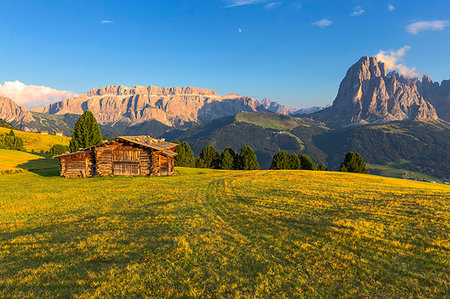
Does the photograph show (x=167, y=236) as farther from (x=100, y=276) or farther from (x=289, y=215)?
(x=289, y=215)

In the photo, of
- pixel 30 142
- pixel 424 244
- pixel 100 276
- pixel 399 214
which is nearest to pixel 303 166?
pixel 399 214

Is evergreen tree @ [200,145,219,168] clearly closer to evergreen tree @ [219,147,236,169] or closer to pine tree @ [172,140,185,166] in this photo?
evergreen tree @ [219,147,236,169]

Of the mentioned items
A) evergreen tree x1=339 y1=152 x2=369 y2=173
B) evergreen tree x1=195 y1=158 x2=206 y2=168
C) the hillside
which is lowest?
evergreen tree x1=195 y1=158 x2=206 y2=168

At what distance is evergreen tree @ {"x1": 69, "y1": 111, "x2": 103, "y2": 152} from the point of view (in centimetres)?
6906

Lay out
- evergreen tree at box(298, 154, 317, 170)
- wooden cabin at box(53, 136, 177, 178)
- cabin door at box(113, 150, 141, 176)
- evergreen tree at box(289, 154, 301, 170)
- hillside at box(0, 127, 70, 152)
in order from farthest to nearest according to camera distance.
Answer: hillside at box(0, 127, 70, 152) < evergreen tree at box(298, 154, 317, 170) < evergreen tree at box(289, 154, 301, 170) < cabin door at box(113, 150, 141, 176) < wooden cabin at box(53, 136, 177, 178)

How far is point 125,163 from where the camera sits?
43062 mm

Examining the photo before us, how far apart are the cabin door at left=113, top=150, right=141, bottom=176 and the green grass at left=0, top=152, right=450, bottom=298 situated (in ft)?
77.2

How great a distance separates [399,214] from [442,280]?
29.9ft

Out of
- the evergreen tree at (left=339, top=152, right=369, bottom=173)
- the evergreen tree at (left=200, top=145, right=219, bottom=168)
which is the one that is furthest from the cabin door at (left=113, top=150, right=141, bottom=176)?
the evergreen tree at (left=339, top=152, right=369, bottom=173)

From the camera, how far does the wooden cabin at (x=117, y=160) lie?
4244 cm

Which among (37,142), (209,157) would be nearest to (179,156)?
(209,157)

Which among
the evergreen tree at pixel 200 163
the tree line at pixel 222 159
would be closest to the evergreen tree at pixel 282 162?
the tree line at pixel 222 159

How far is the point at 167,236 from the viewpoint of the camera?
1251 cm

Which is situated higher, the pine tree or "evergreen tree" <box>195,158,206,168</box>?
the pine tree
